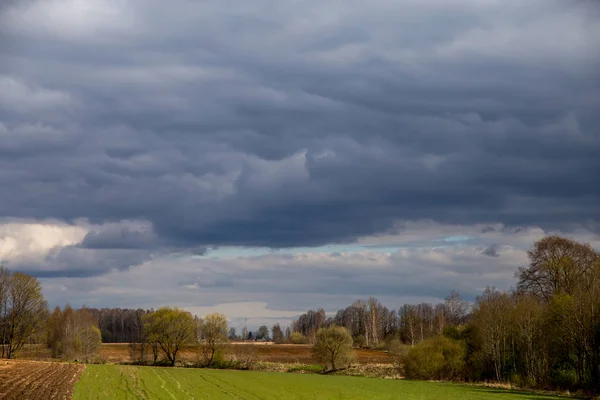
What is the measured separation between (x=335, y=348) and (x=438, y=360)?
2559cm

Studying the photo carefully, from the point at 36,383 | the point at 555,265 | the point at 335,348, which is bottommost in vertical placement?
the point at 335,348

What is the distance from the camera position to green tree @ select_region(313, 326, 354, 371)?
103750 millimetres

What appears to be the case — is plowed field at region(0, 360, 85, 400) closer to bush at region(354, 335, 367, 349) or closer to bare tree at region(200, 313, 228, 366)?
bare tree at region(200, 313, 228, 366)

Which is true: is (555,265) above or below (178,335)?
above

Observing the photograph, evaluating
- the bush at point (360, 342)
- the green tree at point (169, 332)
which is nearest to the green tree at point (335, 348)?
the green tree at point (169, 332)

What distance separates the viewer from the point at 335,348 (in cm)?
10394

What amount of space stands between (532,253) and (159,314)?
71.7 m

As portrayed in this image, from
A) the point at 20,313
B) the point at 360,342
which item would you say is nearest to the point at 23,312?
the point at 20,313

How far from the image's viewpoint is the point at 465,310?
128 meters

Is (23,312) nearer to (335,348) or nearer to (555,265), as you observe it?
(335,348)

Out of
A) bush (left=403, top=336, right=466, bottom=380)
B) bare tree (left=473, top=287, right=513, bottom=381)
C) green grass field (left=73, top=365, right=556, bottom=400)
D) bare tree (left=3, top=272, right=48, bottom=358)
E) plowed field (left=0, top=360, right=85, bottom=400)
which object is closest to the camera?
plowed field (left=0, top=360, right=85, bottom=400)

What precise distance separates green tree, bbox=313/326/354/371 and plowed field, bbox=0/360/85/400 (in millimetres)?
48229

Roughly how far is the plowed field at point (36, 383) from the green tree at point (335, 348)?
48.2 metres

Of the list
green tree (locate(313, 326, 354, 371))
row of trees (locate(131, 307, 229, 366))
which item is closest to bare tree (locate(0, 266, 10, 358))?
row of trees (locate(131, 307, 229, 366))
